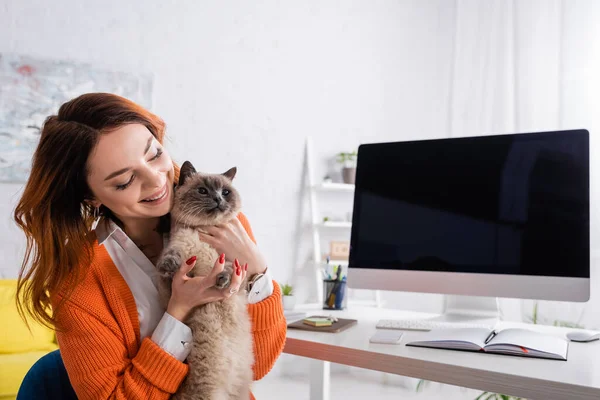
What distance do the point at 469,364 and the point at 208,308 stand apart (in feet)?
1.89

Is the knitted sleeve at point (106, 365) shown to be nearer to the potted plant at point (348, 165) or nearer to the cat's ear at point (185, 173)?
the cat's ear at point (185, 173)

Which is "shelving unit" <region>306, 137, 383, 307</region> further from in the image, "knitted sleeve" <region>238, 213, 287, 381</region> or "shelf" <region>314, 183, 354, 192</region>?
"knitted sleeve" <region>238, 213, 287, 381</region>

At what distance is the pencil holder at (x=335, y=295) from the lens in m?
2.09

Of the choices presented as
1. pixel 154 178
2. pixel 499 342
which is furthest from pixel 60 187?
pixel 499 342

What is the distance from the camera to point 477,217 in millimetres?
1656

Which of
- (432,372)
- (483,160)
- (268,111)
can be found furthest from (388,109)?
(432,372)

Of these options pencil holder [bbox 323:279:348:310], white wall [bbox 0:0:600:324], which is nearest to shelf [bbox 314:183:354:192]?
white wall [bbox 0:0:600:324]

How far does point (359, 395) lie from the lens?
3666mm

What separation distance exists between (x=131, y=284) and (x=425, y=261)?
0.87 m

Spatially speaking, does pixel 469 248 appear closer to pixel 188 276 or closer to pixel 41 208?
pixel 188 276

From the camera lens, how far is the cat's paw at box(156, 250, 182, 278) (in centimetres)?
115

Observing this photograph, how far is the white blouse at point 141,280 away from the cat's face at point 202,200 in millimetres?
127

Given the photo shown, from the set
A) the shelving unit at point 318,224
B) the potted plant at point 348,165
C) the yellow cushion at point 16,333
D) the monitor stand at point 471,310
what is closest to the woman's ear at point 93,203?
the monitor stand at point 471,310

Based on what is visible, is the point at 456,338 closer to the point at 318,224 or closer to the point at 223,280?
the point at 223,280
